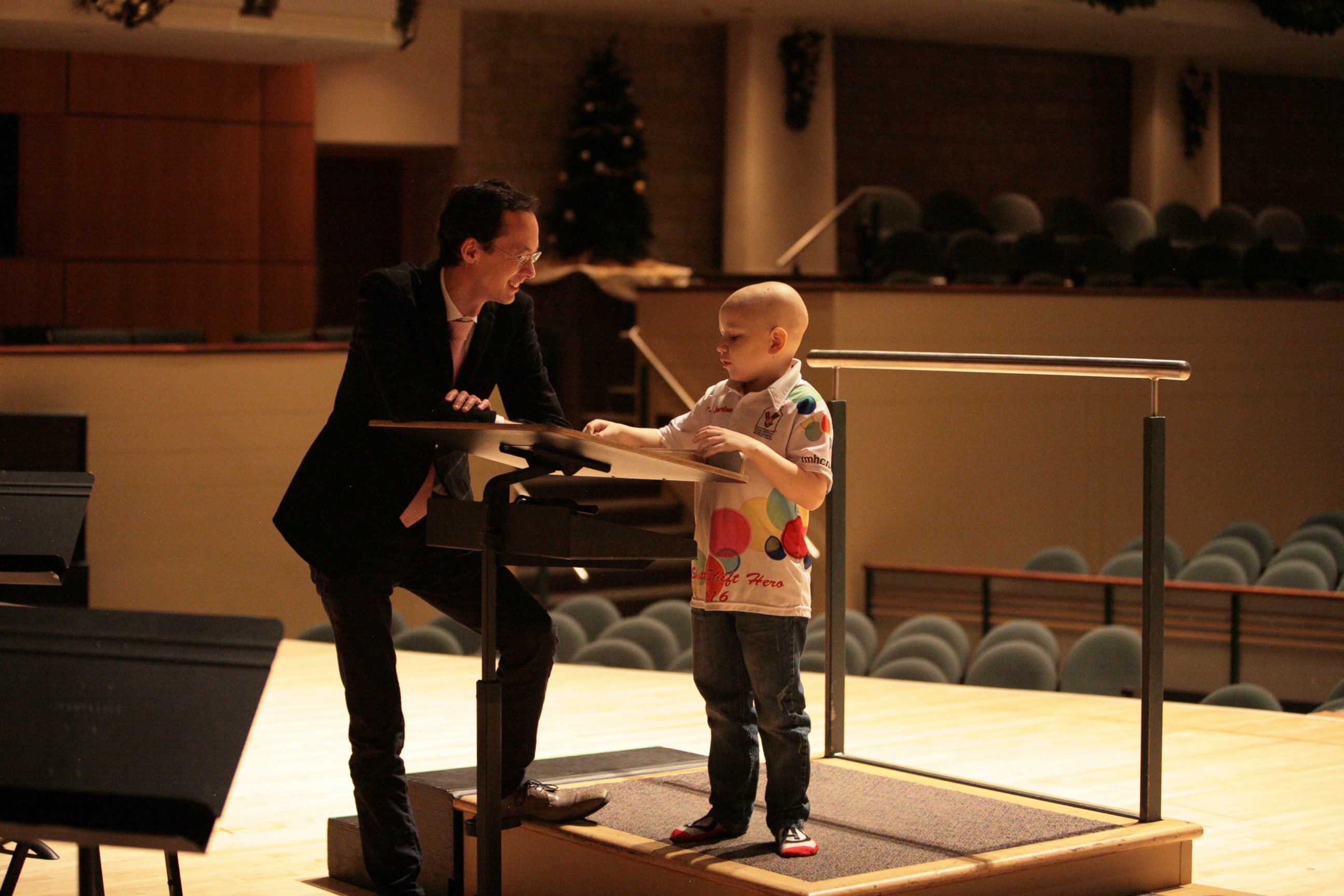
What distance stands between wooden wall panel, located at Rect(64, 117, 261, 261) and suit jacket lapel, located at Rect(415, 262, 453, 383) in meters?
8.61

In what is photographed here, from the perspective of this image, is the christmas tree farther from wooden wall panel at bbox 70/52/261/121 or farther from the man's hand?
the man's hand

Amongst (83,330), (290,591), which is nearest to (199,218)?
(83,330)

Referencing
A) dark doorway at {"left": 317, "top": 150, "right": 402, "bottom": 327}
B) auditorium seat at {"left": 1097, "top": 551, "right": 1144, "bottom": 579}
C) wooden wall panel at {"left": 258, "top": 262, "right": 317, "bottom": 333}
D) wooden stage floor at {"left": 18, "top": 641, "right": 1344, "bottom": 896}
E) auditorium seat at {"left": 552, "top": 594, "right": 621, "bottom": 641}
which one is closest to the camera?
wooden stage floor at {"left": 18, "top": 641, "right": 1344, "bottom": 896}

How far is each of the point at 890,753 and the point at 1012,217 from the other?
27.5ft

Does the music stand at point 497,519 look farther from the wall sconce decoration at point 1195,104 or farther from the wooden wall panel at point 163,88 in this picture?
the wall sconce decoration at point 1195,104

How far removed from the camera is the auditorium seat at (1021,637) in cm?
564

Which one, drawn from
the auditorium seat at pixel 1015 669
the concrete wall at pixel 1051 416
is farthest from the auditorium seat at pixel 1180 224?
the auditorium seat at pixel 1015 669

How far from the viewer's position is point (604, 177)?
11.2 meters

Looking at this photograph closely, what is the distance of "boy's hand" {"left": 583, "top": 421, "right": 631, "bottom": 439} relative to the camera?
98.3 inches

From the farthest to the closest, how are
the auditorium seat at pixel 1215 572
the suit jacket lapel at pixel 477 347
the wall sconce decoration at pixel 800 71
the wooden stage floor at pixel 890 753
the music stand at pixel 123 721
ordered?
1. the wall sconce decoration at pixel 800 71
2. the auditorium seat at pixel 1215 572
3. the wooden stage floor at pixel 890 753
4. the suit jacket lapel at pixel 477 347
5. the music stand at pixel 123 721

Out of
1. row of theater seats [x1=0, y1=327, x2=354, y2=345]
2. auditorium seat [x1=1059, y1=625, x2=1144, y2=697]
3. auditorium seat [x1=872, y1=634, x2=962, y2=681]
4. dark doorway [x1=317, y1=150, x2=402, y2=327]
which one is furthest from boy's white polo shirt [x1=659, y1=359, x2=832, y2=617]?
dark doorway [x1=317, y1=150, x2=402, y2=327]

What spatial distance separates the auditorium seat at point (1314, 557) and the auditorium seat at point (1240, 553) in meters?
0.09

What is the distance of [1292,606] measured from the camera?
668cm

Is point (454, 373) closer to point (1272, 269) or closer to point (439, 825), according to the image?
point (439, 825)
